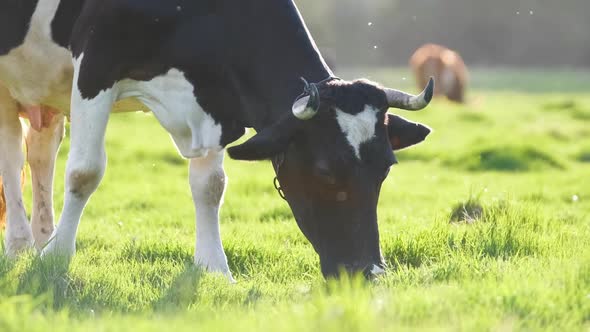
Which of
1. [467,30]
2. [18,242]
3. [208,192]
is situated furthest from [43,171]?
[467,30]

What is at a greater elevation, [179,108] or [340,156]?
[179,108]

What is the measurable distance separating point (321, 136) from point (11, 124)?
2.92 meters

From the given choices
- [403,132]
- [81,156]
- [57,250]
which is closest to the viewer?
[403,132]

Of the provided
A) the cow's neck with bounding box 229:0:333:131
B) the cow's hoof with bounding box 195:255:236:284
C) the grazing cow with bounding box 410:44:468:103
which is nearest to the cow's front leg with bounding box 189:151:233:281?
the cow's hoof with bounding box 195:255:236:284

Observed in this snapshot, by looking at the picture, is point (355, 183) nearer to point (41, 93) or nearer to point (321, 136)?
point (321, 136)

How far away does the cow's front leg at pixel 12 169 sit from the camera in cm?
657

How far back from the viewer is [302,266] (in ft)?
18.6

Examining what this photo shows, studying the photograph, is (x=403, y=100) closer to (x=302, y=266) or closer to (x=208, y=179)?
(x=302, y=266)

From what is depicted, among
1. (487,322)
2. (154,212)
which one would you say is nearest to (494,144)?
(154,212)

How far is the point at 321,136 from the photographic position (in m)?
4.85

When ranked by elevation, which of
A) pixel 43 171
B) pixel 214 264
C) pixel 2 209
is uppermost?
pixel 43 171

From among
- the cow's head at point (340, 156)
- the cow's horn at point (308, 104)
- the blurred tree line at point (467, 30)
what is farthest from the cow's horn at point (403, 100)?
the blurred tree line at point (467, 30)

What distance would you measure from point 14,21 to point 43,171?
1374 mm

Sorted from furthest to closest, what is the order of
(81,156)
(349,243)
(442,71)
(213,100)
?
(442,71) → (81,156) → (213,100) → (349,243)
